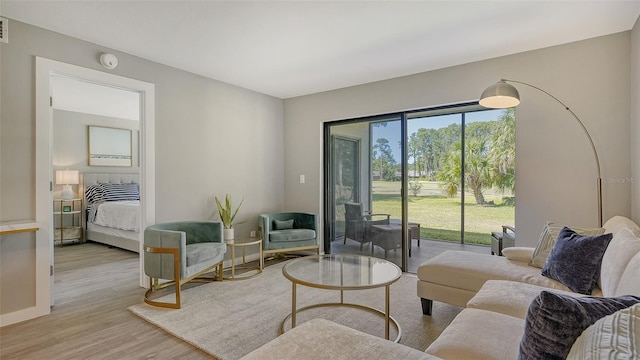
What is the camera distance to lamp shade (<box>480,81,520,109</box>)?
2.51 meters

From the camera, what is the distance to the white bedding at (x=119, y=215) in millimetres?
4812

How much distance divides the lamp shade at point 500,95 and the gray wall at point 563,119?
67 cm

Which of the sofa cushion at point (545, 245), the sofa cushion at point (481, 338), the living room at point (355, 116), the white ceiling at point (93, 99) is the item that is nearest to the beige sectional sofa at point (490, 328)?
the sofa cushion at point (481, 338)

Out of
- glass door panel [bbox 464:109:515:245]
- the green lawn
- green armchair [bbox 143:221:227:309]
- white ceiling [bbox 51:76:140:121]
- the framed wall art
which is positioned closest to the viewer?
green armchair [bbox 143:221:227:309]

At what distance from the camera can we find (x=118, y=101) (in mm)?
5270

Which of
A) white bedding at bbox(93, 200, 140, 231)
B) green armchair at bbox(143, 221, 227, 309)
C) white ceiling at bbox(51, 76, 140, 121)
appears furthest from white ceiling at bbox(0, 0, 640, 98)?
white bedding at bbox(93, 200, 140, 231)

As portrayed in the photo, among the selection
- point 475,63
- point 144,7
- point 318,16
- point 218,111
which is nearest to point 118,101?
point 218,111

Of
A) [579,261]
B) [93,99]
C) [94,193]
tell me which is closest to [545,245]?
[579,261]

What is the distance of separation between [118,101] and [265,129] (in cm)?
268

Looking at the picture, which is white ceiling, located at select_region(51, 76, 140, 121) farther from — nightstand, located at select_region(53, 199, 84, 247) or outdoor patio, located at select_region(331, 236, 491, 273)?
outdoor patio, located at select_region(331, 236, 491, 273)

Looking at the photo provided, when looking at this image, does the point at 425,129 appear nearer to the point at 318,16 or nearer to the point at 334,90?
the point at 334,90

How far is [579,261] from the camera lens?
6.53 feet

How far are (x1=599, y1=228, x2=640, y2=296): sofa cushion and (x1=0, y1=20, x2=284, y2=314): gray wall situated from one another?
3.82 meters

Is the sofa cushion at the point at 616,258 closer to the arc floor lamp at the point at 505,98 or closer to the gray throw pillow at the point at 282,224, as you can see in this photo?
the arc floor lamp at the point at 505,98
